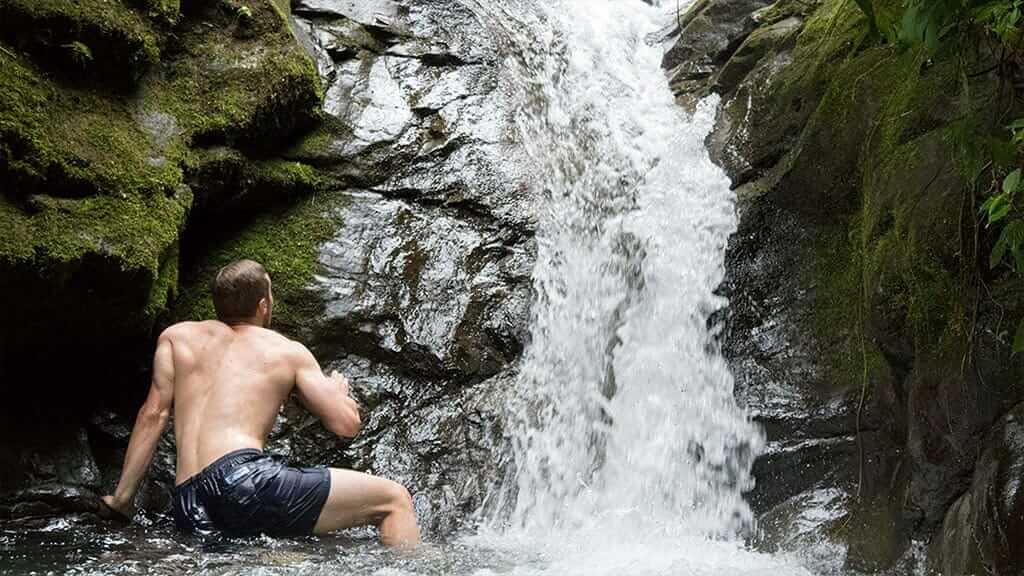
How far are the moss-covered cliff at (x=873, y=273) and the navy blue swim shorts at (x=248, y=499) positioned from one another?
2.55 m

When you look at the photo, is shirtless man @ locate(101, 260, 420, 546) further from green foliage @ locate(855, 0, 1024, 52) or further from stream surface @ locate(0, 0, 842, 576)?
green foliage @ locate(855, 0, 1024, 52)

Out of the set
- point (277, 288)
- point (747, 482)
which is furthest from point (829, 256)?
point (277, 288)

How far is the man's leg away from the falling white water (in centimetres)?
72

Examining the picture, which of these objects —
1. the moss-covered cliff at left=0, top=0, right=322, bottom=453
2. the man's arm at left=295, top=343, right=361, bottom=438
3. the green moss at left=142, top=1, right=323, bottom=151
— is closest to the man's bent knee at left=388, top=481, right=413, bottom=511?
the man's arm at left=295, top=343, right=361, bottom=438

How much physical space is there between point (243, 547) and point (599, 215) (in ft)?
13.3

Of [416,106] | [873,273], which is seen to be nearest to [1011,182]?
[873,273]

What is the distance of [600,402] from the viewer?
620 cm

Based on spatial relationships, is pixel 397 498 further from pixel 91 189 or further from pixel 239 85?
pixel 239 85

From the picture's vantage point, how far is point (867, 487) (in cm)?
487

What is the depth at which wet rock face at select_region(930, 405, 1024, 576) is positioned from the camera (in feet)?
11.4

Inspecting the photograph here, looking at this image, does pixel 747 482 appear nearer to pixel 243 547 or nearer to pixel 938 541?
pixel 938 541

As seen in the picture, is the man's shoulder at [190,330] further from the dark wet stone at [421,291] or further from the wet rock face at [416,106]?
the wet rock face at [416,106]

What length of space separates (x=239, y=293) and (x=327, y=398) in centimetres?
76

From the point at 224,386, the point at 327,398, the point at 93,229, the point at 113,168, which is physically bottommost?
the point at 327,398
